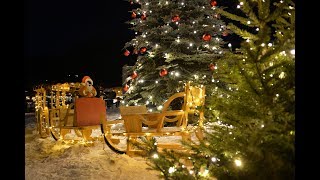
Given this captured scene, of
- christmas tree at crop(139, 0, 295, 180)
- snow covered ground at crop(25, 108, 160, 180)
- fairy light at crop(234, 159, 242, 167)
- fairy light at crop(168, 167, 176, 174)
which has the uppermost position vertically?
christmas tree at crop(139, 0, 295, 180)

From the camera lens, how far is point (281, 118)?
2395 millimetres

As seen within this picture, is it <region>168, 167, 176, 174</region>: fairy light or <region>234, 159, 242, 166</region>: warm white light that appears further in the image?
<region>168, 167, 176, 174</region>: fairy light

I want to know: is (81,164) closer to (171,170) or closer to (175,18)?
(171,170)

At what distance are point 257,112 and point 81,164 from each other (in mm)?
4419

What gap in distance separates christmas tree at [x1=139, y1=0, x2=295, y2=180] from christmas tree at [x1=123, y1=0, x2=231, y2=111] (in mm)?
8812

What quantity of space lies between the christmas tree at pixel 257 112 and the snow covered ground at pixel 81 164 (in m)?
2.76

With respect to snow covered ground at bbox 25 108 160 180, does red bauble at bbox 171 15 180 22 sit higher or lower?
higher

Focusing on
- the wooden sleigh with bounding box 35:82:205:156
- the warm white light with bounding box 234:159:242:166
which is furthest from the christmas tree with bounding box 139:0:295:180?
the wooden sleigh with bounding box 35:82:205:156

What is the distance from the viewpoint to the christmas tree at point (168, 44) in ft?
38.8

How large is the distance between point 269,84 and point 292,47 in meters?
0.29

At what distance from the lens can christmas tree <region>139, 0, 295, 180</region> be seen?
2322 mm

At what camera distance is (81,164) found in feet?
20.8

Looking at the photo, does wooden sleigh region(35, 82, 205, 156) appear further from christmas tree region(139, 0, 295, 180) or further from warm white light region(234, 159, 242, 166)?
warm white light region(234, 159, 242, 166)

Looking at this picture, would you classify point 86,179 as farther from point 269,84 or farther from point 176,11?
point 176,11
